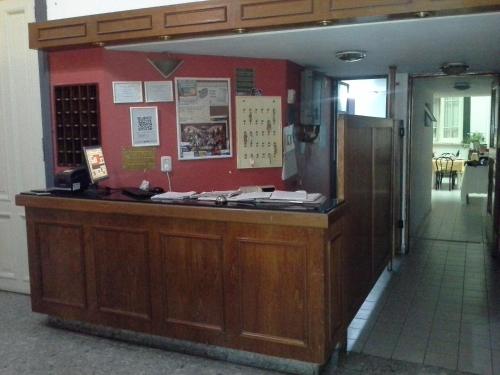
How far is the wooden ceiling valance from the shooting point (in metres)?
2.83

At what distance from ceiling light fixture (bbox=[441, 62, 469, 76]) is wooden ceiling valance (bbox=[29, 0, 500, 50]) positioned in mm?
2156

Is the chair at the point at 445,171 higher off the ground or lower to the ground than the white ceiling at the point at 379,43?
lower

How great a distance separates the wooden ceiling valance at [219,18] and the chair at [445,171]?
8.91 m

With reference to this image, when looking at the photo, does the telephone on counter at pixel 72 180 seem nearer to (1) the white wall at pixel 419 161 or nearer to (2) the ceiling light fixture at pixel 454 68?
(2) the ceiling light fixture at pixel 454 68

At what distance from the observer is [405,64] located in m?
4.82

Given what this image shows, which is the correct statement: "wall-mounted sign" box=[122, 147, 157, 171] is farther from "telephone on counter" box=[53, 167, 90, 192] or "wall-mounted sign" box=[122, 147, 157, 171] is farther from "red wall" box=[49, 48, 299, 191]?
"telephone on counter" box=[53, 167, 90, 192]

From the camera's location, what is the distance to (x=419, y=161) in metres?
7.00

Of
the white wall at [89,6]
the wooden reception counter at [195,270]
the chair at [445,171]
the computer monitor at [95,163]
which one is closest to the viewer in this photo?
the wooden reception counter at [195,270]

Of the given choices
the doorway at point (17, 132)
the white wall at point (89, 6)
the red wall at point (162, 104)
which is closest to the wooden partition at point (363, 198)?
→ the red wall at point (162, 104)

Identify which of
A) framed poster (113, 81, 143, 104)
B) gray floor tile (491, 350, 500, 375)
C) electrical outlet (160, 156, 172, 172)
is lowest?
gray floor tile (491, 350, 500, 375)

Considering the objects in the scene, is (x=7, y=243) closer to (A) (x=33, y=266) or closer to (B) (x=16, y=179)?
(B) (x=16, y=179)

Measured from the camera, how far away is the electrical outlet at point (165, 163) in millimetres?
4098

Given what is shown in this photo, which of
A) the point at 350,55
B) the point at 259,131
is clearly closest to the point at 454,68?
the point at 350,55

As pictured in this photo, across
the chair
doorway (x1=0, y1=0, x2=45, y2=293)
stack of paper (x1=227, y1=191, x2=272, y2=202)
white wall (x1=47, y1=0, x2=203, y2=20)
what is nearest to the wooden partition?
stack of paper (x1=227, y1=191, x2=272, y2=202)
